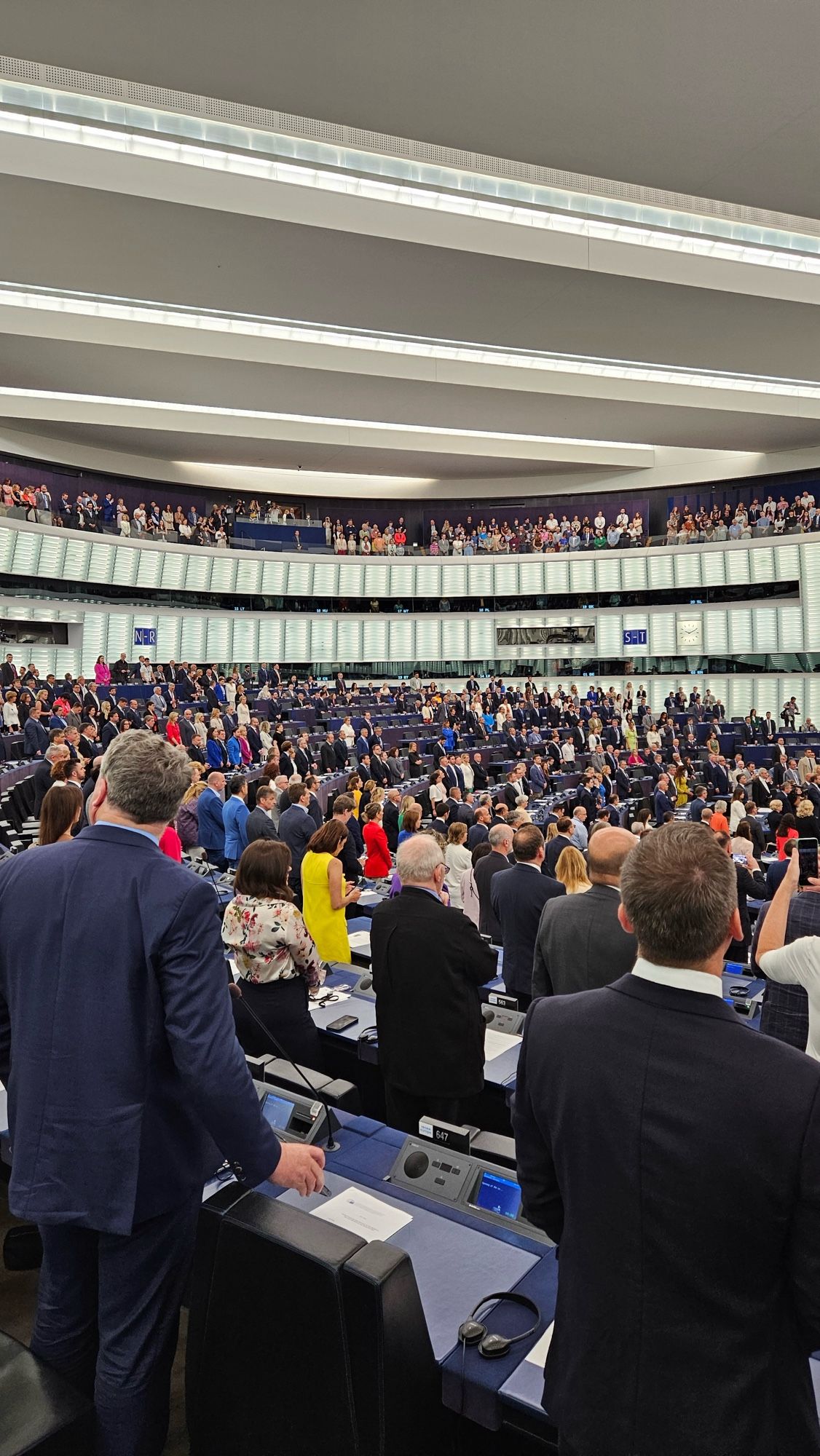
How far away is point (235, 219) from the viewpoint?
1235 cm

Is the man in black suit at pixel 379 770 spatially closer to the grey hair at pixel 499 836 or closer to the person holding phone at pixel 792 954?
the grey hair at pixel 499 836

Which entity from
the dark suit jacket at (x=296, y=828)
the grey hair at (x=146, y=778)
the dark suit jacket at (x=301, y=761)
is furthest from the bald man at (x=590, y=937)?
the dark suit jacket at (x=301, y=761)

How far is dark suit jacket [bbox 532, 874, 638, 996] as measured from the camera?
10.2ft

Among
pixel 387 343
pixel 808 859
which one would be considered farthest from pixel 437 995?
pixel 387 343

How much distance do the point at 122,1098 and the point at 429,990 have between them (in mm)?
1594

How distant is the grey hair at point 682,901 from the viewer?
57.6 inches

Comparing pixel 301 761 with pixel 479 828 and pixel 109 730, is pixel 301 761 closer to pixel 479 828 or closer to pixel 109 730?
pixel 109 730

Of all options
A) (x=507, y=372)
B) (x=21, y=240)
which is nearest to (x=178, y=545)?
(x=507, y=372)

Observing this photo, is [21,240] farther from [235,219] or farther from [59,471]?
[59,471]

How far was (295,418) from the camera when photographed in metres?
24.5

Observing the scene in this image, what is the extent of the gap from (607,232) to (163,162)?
6533mm

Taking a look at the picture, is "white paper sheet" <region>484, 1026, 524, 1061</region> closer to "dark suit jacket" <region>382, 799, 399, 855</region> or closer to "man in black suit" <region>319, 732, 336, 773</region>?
"dark suit jacket" <region>382, 799, 399, 855</region>

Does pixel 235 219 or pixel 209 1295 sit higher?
pixel 235 219

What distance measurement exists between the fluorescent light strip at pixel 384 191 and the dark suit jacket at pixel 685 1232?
1243 cm
